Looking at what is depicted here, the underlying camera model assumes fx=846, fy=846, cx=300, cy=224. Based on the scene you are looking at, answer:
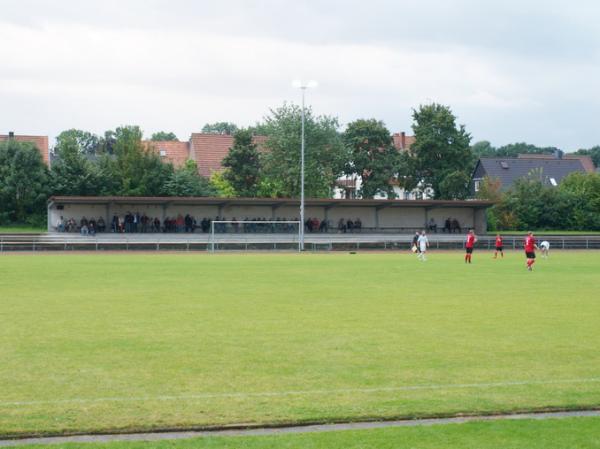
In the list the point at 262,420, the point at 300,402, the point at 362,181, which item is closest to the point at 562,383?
the point at 300,402

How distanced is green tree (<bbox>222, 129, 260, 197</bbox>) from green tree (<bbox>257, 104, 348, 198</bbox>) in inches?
90.5

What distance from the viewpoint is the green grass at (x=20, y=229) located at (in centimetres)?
6372

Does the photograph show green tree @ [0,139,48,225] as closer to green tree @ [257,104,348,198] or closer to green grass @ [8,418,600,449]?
green tree @ [257,104,348,198]

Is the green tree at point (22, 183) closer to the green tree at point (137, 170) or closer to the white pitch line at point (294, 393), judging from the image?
the green tree at point (137, 170)

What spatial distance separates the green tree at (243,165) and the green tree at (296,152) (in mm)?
2300

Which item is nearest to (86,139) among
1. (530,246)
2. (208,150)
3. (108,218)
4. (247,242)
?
(208,150)

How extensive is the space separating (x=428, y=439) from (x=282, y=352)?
18.1ft

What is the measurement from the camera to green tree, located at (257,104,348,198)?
79812mm

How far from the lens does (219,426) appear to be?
30.6 feet

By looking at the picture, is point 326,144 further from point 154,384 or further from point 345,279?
point 154,384

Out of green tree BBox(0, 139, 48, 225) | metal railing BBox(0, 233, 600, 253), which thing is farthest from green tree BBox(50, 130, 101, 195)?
metal railing BBox(0, 233, 600, 253)

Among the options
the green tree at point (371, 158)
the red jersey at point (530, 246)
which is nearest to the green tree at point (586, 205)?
the green tree at point (371, 158)

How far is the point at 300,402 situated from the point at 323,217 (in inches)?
2316

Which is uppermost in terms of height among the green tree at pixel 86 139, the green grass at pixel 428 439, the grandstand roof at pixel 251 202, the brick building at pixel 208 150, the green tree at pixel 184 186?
the green tree at pixel 86 139
